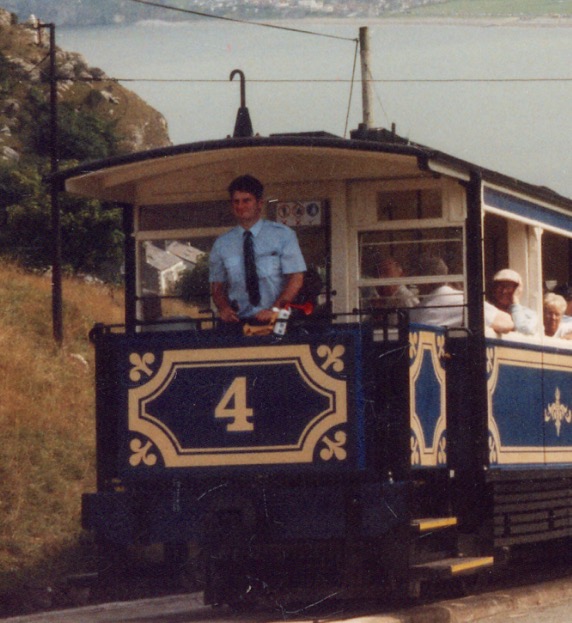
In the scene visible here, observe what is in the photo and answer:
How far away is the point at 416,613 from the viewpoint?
9.23 meters

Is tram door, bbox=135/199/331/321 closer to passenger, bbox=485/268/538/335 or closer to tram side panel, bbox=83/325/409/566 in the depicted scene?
tram side panel, bbox=83/325/409/566

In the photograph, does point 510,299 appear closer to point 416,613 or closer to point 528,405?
point 528,405

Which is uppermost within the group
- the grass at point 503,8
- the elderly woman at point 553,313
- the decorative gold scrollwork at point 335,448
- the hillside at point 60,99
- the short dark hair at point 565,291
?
the hillside at point 60,99

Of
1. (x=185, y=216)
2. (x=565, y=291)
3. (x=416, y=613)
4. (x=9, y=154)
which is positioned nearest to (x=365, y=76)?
(x=565, y=291)

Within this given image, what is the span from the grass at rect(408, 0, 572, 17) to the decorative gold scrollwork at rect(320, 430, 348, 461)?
4.35m

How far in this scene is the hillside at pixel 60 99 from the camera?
277ft

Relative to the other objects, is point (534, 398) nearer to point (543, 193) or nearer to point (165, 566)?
point (543, 193)

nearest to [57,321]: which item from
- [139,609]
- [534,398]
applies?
[139,609]

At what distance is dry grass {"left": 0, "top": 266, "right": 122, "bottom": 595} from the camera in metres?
15.8

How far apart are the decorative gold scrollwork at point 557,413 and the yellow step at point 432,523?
5.35ft

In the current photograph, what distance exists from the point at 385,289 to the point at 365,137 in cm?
116

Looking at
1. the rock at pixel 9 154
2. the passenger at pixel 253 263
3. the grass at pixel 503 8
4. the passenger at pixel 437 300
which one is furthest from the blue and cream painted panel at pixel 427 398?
the rock at pixel 9 154

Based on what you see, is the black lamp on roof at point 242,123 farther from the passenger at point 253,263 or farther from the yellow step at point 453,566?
the yellow step at point 453,566

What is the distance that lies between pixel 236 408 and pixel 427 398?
116 centimetres
